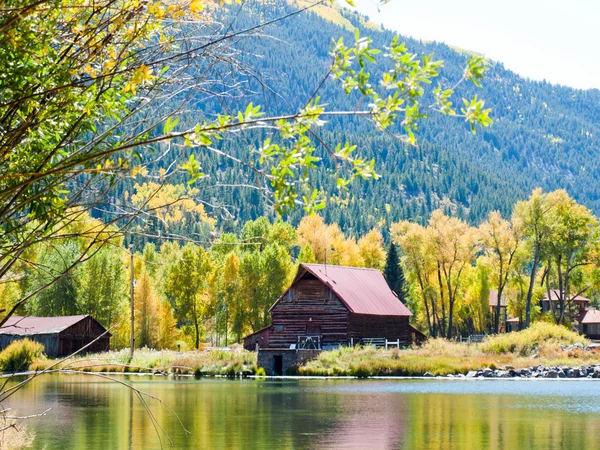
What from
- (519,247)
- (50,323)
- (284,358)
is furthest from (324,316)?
(50,323)

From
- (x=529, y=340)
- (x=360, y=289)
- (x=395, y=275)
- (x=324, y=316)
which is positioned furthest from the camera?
(x=395, y=275)

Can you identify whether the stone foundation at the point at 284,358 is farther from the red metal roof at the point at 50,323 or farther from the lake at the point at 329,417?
the red metal roof at the point at 50,323

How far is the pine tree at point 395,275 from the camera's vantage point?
79.4m

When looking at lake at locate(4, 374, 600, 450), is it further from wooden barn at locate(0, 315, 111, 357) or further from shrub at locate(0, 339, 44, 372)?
wooden barn at locate(0, 315, 111, 357)

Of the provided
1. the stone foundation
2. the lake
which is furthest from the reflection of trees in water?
the stone foundation

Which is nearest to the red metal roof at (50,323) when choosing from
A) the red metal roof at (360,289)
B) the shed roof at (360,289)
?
the shed roof at (360,289)

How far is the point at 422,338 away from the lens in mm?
64750

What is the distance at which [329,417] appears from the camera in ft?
79.9

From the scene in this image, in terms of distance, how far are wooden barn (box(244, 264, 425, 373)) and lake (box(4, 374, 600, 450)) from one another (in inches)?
639

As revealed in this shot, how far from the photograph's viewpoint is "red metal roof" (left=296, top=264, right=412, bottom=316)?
55625 mm

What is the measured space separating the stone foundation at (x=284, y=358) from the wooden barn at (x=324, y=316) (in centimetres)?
128

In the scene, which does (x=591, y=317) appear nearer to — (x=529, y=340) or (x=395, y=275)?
(x=395, y=275)

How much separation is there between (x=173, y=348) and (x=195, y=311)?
12.4ft

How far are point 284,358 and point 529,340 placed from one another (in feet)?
51.9
